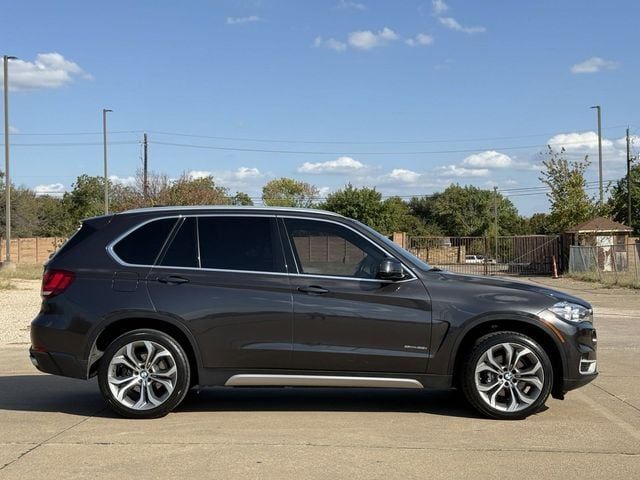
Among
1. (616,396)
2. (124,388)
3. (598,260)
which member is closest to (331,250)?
(124,388)

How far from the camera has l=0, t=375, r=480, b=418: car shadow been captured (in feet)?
22.5

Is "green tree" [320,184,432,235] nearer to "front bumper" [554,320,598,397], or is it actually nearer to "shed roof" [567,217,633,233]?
"shed roof" [567,217,633,233]

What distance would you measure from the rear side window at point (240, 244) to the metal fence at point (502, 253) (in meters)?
30.9

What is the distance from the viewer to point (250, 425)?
621 cm

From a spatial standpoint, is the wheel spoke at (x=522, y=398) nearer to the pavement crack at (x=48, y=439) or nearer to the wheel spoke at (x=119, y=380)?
the wheel spoke at (x=119, y=380)

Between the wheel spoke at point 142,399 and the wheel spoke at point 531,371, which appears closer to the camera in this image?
the wheel spoke at point 531,371

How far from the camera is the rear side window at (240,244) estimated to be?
648 centimetres

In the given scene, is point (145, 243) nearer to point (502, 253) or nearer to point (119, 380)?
point (119, 380)

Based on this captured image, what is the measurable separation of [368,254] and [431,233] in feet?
300

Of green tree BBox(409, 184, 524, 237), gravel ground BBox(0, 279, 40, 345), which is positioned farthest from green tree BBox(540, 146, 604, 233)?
green tree BBox(409, 184, 524, 237)

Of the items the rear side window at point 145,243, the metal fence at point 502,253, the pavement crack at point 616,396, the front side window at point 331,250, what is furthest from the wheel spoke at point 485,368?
the metal fence at point 502,253

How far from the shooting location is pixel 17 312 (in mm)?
17141

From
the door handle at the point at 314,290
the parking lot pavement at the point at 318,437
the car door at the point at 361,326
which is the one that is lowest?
the parking lot pavement at the point at 318,437

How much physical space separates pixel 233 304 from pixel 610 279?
2398 cm
